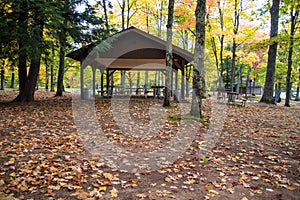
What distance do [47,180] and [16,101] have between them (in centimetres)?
949

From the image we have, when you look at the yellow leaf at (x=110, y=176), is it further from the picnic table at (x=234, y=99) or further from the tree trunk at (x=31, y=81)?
the picnic table at (x=234, y=99)

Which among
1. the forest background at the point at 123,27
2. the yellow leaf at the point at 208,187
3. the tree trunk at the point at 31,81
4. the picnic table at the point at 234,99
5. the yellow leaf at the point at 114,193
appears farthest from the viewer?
the picnic table at the point at 234,99

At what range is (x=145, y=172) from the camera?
348cm

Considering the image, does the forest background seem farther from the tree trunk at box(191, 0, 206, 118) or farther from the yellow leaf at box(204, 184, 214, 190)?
the yellow leaf at box(204, 184, 214, 190)

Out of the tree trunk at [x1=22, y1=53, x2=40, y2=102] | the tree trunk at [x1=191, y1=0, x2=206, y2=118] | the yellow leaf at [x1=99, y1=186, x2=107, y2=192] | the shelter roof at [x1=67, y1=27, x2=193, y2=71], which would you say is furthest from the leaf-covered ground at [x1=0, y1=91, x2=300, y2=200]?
the shelter roof at [x1=67, y1=27, x2=193, y2=71]

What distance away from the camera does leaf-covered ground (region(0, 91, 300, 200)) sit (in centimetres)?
287

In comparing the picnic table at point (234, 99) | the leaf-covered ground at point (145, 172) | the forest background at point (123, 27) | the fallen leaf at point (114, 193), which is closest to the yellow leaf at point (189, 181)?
the leaf-covered ground at point (145, 172)

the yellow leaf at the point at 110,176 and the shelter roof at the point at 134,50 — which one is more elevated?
the shelter roof at the point at 134,50

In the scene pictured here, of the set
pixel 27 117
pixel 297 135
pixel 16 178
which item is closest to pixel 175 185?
pixel 16 178

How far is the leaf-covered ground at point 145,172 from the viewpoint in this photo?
2.87 meters

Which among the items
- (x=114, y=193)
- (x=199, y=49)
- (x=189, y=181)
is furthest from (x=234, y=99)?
(x=114, y=193)

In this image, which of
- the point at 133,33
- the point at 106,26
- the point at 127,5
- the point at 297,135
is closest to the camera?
the point at 297,135

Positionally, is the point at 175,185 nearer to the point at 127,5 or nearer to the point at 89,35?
the point at 89,35

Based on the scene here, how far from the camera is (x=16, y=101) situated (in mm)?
10930
